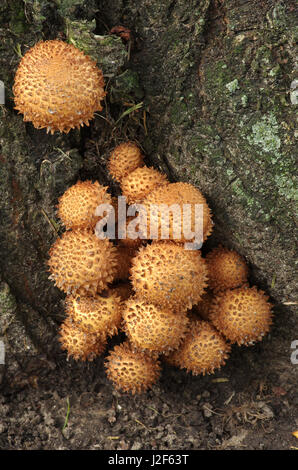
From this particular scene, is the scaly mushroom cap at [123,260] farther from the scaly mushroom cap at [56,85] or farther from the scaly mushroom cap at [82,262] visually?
the scaly mushroom cap at [56,85]

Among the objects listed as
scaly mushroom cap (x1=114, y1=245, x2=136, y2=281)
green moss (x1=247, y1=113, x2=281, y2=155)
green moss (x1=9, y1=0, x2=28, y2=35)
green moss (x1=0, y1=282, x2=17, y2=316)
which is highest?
green moss (x1=9, y1=0, x2=28, y2=35)

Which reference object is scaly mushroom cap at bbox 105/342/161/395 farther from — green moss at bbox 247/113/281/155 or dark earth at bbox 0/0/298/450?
green moss at bbox 247/113/281/155

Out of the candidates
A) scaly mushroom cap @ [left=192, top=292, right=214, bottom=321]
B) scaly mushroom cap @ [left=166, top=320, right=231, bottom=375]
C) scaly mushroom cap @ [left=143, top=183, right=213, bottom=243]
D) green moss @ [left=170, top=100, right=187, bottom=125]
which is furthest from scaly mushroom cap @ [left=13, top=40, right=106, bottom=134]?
scaly mushroom cap @ [left=166, top=320, right=231, bottom=375]

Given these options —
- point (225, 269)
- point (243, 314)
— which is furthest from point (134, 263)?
point (243, 314)

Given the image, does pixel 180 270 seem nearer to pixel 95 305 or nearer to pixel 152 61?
pixel 95 305

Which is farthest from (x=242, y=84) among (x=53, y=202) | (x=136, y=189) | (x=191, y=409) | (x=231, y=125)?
(x=191, y=409)

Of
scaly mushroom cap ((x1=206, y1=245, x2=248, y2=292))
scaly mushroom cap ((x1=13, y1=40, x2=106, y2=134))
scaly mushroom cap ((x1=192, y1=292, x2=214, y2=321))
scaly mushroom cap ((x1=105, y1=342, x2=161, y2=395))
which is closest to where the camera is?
scaly mushroom cap ((x1=13, y1=40, x2=106, y2=134))

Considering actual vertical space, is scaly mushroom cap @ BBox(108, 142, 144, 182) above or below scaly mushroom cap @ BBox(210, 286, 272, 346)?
above
